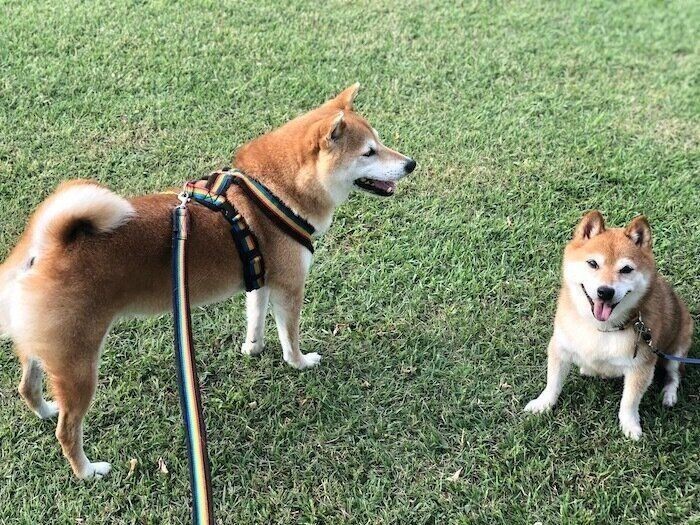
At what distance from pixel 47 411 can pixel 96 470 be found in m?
0.43

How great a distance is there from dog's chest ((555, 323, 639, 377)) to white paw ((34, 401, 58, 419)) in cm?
253

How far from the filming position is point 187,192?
2.65m

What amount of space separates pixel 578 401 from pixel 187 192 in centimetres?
227

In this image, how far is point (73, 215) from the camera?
2213 mm

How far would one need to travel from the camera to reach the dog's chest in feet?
9.11

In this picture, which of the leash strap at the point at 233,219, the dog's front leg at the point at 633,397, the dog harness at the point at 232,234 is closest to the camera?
the dog harness at the point at 232,234

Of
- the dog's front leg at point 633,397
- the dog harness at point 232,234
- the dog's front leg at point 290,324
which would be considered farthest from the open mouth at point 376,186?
the dog's front leg at point 633,397

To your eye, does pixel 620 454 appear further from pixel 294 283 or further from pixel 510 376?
pixel 294 283

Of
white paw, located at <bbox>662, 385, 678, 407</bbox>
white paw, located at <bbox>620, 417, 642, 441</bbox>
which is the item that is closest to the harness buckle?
white paw, located at <bbox>620, 417, 642, 441</bbox>

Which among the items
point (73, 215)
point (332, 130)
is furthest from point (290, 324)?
point (73, 215)

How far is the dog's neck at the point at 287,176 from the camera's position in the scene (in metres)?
2.83

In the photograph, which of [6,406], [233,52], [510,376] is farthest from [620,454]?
[233,52]

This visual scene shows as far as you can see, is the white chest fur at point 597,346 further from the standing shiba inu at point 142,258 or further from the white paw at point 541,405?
the standing shiba inu at point 142,258

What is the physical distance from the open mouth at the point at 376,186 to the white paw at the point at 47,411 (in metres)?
1.88
